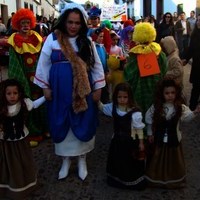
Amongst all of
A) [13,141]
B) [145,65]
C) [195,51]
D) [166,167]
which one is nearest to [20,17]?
[145,65]

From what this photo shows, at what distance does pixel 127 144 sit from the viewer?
142 inches

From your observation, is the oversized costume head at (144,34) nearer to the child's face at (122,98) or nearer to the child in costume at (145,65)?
the child in costume at (145,65)

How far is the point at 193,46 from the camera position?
6.01 meters

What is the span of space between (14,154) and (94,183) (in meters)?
0.91

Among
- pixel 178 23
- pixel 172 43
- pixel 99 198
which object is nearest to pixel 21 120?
pixel 99 198

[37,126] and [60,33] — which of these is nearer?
[60,33]

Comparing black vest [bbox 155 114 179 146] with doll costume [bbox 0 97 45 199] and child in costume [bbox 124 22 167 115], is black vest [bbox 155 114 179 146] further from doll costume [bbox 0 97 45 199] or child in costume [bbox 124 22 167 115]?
doll costume [bbox 0 97 45 199]

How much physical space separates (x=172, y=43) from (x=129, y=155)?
1865 mm

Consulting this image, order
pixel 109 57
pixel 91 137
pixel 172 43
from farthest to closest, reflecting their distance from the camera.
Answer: pixel 109 57 < pixel 172 43 < pixel 91 137

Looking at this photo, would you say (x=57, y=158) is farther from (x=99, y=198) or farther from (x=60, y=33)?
(x=60, y=33)

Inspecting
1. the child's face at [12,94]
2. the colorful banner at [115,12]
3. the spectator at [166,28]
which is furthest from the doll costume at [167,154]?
the colorful banner at [115,12]

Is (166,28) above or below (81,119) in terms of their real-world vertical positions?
above

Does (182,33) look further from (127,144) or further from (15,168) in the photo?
(15,168)

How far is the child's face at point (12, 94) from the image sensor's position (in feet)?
11.3
